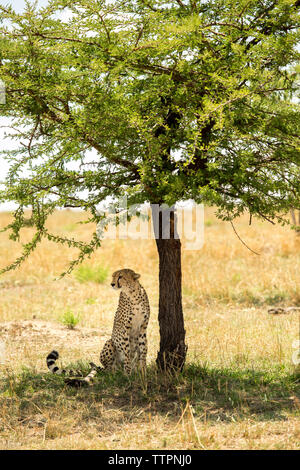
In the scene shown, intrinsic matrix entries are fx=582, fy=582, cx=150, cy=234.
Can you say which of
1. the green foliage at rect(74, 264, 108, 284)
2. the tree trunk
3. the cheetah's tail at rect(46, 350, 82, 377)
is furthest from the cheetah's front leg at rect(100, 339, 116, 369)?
the green foliage at rect(74, 264, 108, 284)

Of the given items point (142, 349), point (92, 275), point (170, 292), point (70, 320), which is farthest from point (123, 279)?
point (92, 275)

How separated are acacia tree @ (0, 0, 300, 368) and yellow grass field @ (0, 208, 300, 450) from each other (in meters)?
0.87

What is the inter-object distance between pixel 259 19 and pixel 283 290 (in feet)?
25.2

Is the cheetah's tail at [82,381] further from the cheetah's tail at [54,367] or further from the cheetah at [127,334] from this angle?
the cheetah's tail at [54,367]

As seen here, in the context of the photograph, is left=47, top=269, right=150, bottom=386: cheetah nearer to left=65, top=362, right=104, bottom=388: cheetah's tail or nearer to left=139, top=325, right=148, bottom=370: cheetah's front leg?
Answer: left=139, top=325, right=148, bottom=370: cheetah's front leg

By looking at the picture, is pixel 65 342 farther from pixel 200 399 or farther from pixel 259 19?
pixel 259 19

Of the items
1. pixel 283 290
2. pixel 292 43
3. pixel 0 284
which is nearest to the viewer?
pixel 292 43

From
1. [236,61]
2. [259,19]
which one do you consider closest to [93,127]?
[236,61]

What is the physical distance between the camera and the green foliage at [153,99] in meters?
5.54

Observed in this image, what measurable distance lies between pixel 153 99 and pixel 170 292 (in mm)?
2273

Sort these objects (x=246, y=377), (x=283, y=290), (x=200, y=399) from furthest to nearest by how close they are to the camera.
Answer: (x=283, y=290) < (x=246, y=377) < (x=200, y=399)

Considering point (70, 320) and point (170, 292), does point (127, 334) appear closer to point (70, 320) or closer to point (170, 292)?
point (170, 292)

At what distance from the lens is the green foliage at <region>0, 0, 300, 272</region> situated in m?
5.54

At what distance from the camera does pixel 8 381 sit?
6.96 meters
